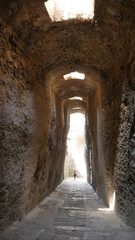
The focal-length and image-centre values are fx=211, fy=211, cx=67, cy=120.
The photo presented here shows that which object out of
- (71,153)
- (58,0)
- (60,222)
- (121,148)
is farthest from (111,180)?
(71,153)

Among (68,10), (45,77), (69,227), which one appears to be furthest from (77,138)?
(68,10)

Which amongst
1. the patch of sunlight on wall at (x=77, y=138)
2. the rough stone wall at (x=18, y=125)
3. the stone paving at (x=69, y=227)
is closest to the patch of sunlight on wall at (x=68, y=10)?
the rough stone wall at (x=18, y=125)

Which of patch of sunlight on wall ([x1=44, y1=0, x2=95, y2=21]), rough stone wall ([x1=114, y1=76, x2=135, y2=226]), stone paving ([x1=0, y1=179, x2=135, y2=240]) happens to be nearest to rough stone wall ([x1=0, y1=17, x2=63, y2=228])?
stone paving ([x1=0, y1=179, x2=135, y2=240])

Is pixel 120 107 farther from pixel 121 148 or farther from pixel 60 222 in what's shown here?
pixel 60 222

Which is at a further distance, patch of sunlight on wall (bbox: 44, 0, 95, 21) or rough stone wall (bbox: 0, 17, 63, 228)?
patch of sunlight on wall (bbox: 44, 0, 95, 21)

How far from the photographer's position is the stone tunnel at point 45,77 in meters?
3.05

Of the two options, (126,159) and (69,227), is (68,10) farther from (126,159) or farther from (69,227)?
(69,227)

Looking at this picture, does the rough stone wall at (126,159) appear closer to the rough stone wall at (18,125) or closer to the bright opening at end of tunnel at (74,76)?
the rough stone wall at (18,125)

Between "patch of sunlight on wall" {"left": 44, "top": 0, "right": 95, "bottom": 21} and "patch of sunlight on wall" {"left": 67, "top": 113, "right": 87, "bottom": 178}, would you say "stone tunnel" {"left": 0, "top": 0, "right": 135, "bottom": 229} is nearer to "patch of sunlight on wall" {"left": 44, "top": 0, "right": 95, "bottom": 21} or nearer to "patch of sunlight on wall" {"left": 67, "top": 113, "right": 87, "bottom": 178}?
"patch of sunlight on wall" {"left": 44, "top": 0, "right": 95, "bottom": 21}

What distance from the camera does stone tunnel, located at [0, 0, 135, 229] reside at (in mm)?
3049

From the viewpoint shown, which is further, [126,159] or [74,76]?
[74,76]

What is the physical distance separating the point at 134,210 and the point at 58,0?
3.45m

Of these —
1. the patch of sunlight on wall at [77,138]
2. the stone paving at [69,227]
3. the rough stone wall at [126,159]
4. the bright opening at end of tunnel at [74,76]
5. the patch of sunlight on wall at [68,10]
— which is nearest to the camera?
the stone paving at [69,227]

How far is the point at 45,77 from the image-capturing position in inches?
204
